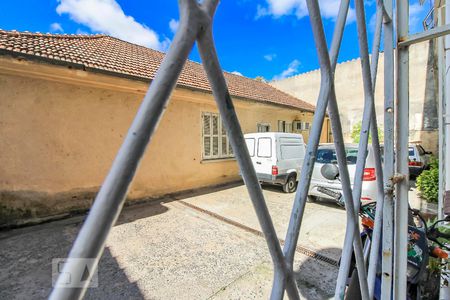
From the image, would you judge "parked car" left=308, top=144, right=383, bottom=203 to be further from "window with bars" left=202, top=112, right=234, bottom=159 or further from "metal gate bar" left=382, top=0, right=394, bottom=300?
"window with bars" left=202, top=112, right=234, bottom=159

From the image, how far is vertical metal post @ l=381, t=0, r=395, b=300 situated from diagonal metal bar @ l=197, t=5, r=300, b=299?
3.10ft

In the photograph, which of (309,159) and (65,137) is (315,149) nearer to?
(309,159)

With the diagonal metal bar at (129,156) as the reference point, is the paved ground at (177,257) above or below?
below

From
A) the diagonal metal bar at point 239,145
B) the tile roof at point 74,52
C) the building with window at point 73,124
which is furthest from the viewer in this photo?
the building with window at point 73,124

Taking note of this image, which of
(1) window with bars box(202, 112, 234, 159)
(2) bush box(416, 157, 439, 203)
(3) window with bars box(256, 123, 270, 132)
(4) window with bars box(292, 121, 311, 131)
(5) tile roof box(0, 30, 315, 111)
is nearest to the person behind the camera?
(5) tile roof box(0, 30, 315, 111)

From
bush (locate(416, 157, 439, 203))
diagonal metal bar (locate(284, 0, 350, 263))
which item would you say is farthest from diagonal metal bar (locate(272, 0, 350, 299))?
bush (locate(416, 157, 439, 203))

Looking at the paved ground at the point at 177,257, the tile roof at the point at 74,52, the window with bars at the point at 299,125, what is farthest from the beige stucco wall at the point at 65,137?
the window with bars at the point at 299,125

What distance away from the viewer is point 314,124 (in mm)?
875

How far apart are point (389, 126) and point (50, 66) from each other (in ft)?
17.6

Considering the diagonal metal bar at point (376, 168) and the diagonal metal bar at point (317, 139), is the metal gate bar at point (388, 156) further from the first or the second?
the diagonal metal bar at point (317, 139)

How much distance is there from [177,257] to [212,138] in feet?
16.9

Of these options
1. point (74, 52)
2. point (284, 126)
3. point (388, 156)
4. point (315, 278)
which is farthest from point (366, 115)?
point (284, 126)

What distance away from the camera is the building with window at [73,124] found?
4383mm

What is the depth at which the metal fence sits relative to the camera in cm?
39
